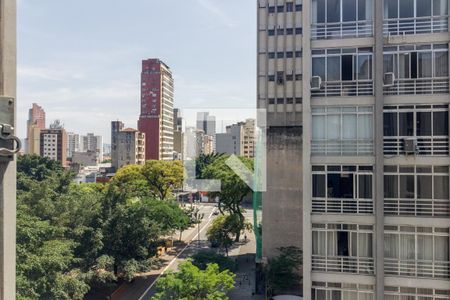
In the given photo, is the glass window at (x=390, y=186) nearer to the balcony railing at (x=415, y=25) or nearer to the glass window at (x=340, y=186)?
the glass window at (x=340, y=186)

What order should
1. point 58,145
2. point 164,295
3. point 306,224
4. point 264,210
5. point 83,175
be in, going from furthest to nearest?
point 58,145, point 83,175, point 264,210, point 164,295, point 306,224

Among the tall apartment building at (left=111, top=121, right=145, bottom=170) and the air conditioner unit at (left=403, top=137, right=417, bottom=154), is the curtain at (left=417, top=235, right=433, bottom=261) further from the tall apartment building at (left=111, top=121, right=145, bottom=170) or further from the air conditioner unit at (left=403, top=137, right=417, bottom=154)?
the tall apartment building at (left=111, top=121, right=145, bottom=170)

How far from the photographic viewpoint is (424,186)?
4.84 metres

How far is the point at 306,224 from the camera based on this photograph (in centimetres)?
518

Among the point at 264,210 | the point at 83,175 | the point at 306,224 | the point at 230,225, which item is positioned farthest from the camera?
the point at 83,175

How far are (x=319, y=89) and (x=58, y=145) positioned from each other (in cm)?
4326

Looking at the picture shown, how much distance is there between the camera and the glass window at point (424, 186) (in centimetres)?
481

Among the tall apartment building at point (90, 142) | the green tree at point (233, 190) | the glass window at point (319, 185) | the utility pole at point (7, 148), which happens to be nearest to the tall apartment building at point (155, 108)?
the green tree at point (233, 190)

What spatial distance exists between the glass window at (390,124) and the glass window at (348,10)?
5.23 ft

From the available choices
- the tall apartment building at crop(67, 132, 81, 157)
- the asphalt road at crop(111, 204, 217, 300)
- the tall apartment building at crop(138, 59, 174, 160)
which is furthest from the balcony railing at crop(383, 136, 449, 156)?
the tall apartment building at crop(67, 132, 81, 157)

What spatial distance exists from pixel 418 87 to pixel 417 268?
2626 millimetres

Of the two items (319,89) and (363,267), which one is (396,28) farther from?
(363,267)

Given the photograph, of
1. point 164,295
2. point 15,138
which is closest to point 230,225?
point 164,295

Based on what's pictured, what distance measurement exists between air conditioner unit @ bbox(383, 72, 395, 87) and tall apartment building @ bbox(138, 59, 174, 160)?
3474 centimetres
